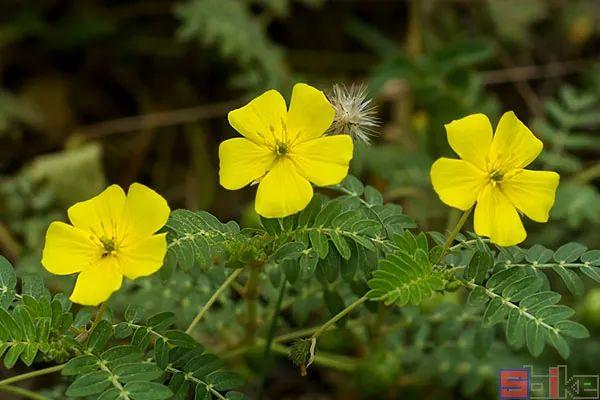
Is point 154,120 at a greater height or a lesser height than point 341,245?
greater

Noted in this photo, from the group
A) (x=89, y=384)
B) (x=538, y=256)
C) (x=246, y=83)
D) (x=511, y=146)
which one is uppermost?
(x=246, y=83)

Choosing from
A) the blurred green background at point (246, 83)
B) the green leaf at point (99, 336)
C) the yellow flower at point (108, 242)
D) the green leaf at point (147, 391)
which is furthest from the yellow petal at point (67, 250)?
the blurred green background at point (246, 83)

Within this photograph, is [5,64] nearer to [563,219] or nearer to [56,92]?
[56,92]

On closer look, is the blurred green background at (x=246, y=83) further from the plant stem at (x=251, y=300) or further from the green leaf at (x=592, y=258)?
the green leaf at (x=592, y=258)

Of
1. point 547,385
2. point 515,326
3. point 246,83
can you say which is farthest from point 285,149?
point 246,83

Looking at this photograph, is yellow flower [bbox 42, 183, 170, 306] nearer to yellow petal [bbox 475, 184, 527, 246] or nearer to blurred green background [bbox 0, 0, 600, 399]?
yellow petal [bbox 475, 184, 527, 246]

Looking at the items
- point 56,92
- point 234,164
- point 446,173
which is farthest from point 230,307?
point 56,92

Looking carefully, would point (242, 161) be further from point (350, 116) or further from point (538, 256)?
point (538, 256)
